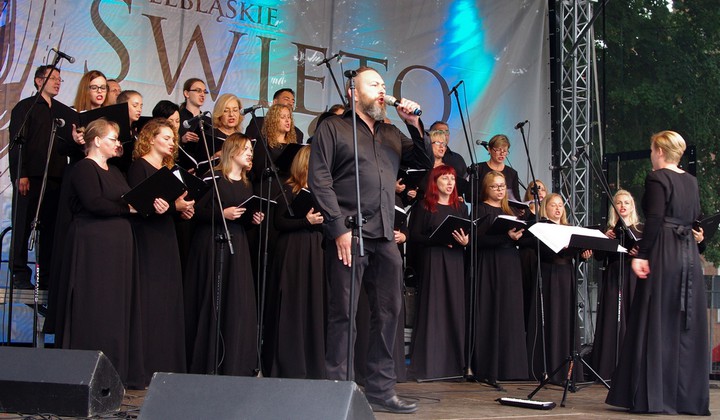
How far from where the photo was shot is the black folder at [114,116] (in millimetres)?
6152

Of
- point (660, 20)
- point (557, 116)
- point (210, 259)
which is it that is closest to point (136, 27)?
point (210, 259)

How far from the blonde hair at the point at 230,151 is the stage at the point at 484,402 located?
5.78 feet

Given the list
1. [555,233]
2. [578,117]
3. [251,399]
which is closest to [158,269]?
[555,233]

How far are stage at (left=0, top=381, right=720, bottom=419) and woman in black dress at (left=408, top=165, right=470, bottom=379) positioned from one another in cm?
31

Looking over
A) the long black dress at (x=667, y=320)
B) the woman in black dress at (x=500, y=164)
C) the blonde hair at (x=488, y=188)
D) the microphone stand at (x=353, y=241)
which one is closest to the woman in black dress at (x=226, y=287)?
the microphone stand at (x=353, y=241)

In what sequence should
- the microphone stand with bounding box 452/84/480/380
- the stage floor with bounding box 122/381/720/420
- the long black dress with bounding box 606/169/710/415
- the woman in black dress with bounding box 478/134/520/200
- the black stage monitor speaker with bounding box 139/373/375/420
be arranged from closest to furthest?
the black stage monitor speaker with bounding box 139/373/375/420 → the stage floor with bounding box 122/381/720/420 → the long black dress with bounding box 606/169/710/415 → the microphone stand with bounding box 452/84/480/380 → the woman in black dress with bounding box 478/134/520/200

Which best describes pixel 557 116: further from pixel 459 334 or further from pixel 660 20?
pixel 660 20

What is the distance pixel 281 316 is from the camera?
671cm

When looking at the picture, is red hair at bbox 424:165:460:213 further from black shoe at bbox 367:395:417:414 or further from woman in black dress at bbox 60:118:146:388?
black shoe at bbox 367:395:417:414

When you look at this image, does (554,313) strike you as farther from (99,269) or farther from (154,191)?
(99,269)

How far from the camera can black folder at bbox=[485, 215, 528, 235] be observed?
722 centimetres

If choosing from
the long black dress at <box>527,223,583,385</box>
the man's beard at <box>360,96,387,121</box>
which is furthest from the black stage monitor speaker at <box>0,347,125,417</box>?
the long black dress at <box>527,223,583,385</box>

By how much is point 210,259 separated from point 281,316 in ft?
2.25

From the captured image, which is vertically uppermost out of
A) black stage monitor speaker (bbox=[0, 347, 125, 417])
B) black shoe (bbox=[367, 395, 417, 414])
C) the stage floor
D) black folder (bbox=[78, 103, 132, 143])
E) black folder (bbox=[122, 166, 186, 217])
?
black folder (bbox=[78, 103, 132, 143])
